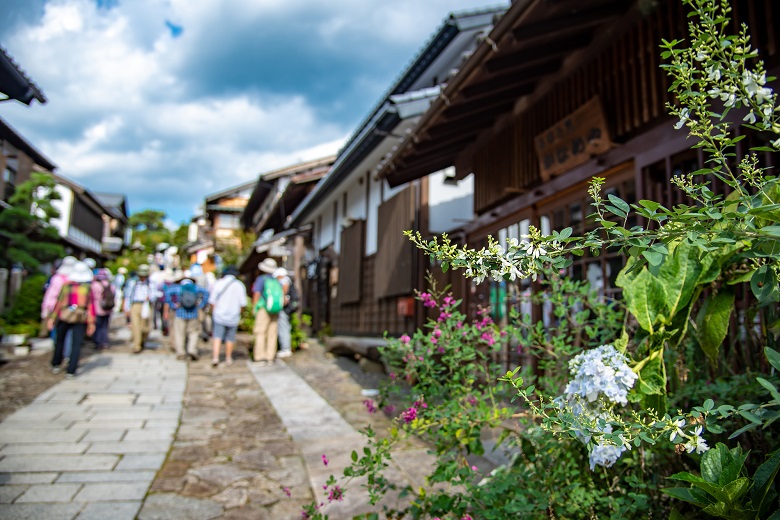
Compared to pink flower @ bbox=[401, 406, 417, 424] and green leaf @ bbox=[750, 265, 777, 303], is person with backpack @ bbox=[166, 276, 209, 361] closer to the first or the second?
pink flower @ bbox=[401, 406, 417, 424]

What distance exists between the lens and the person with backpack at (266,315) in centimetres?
988

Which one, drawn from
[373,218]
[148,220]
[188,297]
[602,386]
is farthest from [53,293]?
[148,220]

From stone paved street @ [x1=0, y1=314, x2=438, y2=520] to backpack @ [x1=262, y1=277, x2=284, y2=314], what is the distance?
168cm

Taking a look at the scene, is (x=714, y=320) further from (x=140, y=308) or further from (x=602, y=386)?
(x=140, y=308)

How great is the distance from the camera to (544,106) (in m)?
5.28

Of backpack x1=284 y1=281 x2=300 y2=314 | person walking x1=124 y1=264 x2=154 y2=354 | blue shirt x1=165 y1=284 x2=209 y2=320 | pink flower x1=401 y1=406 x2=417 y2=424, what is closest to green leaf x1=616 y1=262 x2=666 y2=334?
pink flower x1=401 y1=406 x2=417 y2=424

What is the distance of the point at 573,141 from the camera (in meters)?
4.66

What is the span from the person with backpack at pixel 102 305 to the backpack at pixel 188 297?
1.73 meters

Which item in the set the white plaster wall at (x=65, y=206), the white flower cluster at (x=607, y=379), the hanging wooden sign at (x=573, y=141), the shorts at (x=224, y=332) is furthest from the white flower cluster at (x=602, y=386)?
the white plaster wall at (x=65, y=206)

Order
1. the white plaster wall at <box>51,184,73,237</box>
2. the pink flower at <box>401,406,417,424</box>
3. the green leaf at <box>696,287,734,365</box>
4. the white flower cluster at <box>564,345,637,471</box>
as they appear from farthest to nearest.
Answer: the white plaster wall at <box>51,184,73,237</box> < the pink flower at <box>401,406,417,424</box> < the green leaf at <box>696,287,734,365</box> < the white flower cluster at <box>564,345,637,471</box>

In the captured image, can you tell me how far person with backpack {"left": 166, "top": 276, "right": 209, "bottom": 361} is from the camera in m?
9.82

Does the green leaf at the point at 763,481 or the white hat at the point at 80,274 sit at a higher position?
the white hat at the point at 80,274

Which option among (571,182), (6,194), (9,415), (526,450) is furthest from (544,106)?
(6,194)

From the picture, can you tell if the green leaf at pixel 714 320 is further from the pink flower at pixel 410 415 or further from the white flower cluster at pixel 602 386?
the pink flower at pixel 410 415
